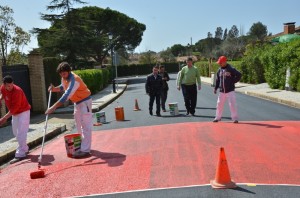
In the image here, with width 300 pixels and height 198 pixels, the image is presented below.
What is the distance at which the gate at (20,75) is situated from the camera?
1483cm

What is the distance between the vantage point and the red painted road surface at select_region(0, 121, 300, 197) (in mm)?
6117

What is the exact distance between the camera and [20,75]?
52.7 feet

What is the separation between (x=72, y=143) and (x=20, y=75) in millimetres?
8866

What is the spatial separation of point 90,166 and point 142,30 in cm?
6980

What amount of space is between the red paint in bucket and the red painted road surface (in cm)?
17

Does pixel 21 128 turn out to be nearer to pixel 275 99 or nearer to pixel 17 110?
pixel 17 110

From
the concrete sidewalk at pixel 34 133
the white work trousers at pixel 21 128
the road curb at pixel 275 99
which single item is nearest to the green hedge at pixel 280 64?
the road curb at pixel 275 99

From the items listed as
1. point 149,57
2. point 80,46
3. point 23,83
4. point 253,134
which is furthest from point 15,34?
point 149,57

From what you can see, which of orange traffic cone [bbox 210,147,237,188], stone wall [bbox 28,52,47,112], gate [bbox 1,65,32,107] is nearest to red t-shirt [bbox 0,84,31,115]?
orange traffic cone [bbox 210,147,237,188]

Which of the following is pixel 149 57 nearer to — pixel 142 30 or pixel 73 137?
pixel 142 30

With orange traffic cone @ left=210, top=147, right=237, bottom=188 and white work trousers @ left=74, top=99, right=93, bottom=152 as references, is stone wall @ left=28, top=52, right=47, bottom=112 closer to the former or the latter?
white work trousers @ left=74, top=99, right=93, bottom=152

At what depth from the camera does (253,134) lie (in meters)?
9.24

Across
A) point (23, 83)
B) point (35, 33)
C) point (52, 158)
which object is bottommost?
point (52, 158)

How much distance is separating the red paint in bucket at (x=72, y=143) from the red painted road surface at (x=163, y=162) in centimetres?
17
